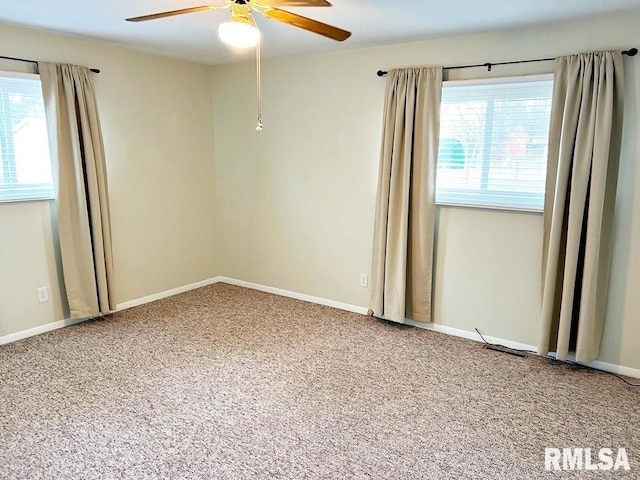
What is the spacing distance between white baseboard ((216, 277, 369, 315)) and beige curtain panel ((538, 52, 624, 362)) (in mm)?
1647

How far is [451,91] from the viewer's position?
11.1 feet

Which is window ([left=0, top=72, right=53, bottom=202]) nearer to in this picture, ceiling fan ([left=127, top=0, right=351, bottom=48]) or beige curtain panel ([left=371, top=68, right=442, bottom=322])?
ceiling fan ([left=127, top=0, right=351, bottom=48])

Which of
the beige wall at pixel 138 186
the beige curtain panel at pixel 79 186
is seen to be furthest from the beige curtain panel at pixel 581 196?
the beige curtain panel at pixel 79 186

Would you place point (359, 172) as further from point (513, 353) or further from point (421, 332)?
point (513, 353)

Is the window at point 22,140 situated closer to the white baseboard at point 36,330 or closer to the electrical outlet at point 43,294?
the electrical outlet at point 43,294

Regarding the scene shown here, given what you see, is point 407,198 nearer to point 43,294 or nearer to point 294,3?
point 294,3

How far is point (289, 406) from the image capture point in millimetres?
2604

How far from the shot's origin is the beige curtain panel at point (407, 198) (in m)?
3.45

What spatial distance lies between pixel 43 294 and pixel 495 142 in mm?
3726

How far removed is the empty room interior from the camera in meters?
2.33

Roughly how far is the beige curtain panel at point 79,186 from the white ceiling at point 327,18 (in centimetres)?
42

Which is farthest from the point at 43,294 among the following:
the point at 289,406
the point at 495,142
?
the point at 495,142

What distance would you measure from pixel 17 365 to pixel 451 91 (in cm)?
369

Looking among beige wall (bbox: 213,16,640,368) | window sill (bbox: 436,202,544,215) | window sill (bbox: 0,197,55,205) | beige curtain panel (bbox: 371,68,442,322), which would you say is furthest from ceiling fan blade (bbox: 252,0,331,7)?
window sill (bbox: 0,197,55,205)
